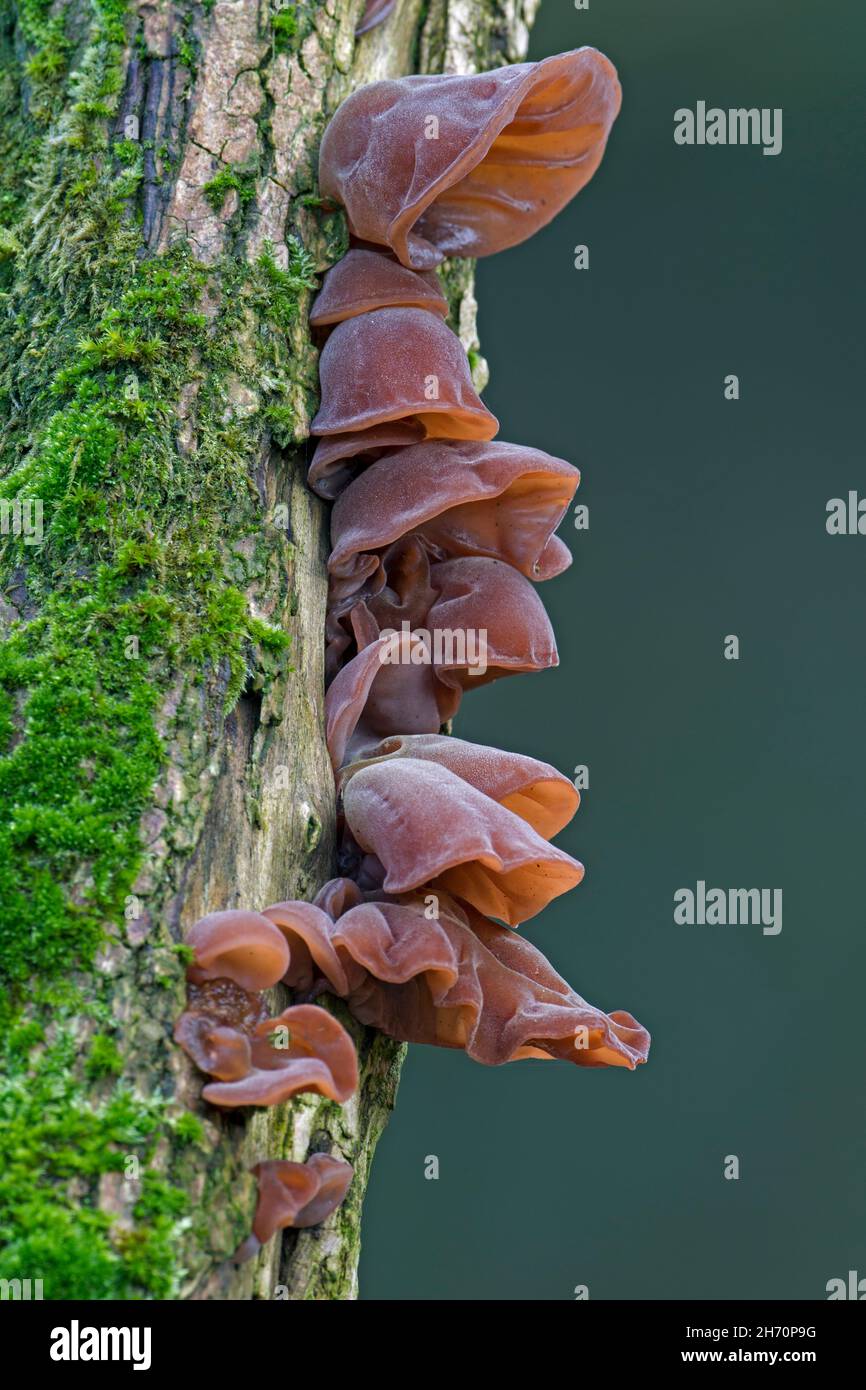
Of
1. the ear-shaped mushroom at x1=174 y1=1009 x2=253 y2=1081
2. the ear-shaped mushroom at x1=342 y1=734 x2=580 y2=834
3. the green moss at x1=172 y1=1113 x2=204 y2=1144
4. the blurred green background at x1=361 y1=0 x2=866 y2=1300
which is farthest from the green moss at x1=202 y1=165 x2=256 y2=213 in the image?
the blurred green background at x1=361 y1=0 x2=866 y2=1300

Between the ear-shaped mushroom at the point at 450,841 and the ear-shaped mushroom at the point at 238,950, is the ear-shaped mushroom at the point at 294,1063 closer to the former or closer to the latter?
the ear-shaped mushroom at the point at 238,950

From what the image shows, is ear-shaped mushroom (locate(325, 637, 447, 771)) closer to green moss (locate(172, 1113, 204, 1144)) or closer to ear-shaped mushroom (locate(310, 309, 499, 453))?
ear-shaped mushroom (locate(310, 309, 499, 453))

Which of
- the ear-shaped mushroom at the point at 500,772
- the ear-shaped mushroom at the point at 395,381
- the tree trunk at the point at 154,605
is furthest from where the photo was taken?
the ear-shaped mushroom at the point at 395,381

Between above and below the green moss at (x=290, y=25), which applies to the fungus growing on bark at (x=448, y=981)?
below

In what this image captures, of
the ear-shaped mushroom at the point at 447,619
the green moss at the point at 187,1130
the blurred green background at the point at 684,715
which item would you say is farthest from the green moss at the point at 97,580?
the blurred green background at the point at 684,715

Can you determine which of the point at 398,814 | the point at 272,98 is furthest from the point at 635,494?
the point at 398,814
